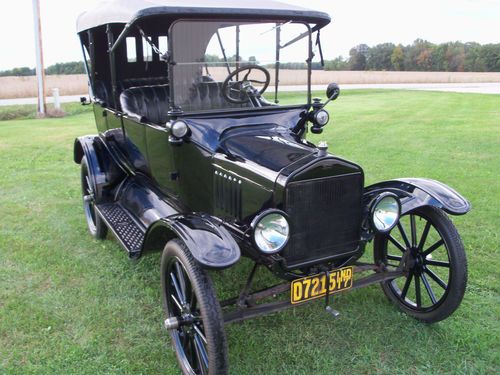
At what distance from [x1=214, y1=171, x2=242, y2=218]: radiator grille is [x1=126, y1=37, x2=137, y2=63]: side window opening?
2504 millimetres

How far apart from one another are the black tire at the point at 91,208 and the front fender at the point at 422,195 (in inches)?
106

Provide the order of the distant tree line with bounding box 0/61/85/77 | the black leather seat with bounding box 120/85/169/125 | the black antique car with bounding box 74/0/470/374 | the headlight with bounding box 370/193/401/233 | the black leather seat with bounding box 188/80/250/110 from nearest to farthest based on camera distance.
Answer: the black antique car with bounding box 74/0/470/374 → the headlight with bounding box 370/193/401/233 → the black leather seat with bounding box 188/80/250/110 → the black leather seat with bounding box 120/85/169/125 → the distant tree line with bounding box 0/61/85/77

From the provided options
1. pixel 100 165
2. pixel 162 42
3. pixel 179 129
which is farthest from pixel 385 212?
pixel 100 165

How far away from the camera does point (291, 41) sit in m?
3.64

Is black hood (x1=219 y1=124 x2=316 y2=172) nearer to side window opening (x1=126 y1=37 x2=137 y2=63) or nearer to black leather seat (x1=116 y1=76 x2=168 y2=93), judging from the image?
black leather seat (x1=116 y1=76 x2=168 y2=93)

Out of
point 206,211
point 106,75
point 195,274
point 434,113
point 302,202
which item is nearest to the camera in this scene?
point 195,274

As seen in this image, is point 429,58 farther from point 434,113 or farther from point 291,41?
point 291,41

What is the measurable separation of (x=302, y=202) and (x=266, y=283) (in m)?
1.27

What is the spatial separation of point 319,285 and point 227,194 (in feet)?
2.90

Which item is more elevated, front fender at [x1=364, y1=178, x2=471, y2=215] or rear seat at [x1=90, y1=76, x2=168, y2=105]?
rear seat at [x1=90, y1=76, x2=168, y2=105]

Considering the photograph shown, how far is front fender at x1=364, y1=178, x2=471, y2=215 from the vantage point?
302 centimetres

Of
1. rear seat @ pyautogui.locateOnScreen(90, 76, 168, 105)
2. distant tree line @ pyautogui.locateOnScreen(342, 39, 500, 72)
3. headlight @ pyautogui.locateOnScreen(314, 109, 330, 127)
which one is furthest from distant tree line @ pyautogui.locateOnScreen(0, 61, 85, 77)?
distant tree line @ pyautogui.locateOnScreen(342, 39, 500, 72)

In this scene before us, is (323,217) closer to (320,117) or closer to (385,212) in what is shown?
(385,212)

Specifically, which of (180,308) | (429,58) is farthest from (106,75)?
(429,58)
